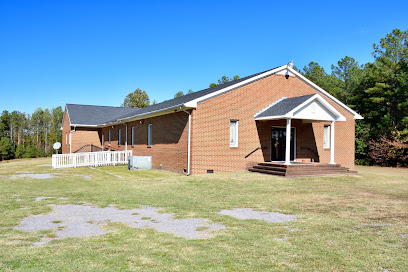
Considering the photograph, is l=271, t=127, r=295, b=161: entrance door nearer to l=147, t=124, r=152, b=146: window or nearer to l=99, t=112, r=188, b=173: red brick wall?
l=99, t=112, r=188, b=173: red brick wall

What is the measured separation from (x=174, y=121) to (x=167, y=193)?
26.5 ft

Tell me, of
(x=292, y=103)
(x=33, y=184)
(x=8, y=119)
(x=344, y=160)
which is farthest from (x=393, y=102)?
(x=8, y=119)

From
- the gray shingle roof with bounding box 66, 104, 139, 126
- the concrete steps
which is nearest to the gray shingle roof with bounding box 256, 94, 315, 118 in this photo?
the concrete steps

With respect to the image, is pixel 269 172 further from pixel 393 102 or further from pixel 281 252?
pixel 393 102

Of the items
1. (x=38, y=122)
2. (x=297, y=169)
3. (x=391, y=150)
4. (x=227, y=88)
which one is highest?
(x=38, y=122)

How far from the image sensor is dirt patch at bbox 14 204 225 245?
6137 mm

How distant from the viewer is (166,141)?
19.5 metres

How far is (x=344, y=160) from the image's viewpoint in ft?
71.3

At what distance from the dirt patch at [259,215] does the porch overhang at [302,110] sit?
8.95 metres

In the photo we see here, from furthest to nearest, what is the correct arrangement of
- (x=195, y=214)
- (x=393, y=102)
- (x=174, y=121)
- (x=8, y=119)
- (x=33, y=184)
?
(x=8, y=119), (x=393, y=102), (x=174, y=121), (x=33, y=184), (x=195, y=214)

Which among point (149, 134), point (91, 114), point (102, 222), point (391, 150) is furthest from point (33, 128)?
point (102, 222)

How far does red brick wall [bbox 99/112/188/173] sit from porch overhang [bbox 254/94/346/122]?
13.8 feet

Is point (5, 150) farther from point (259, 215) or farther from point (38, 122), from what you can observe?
point (259, 215)

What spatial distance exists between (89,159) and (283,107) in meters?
13.4
